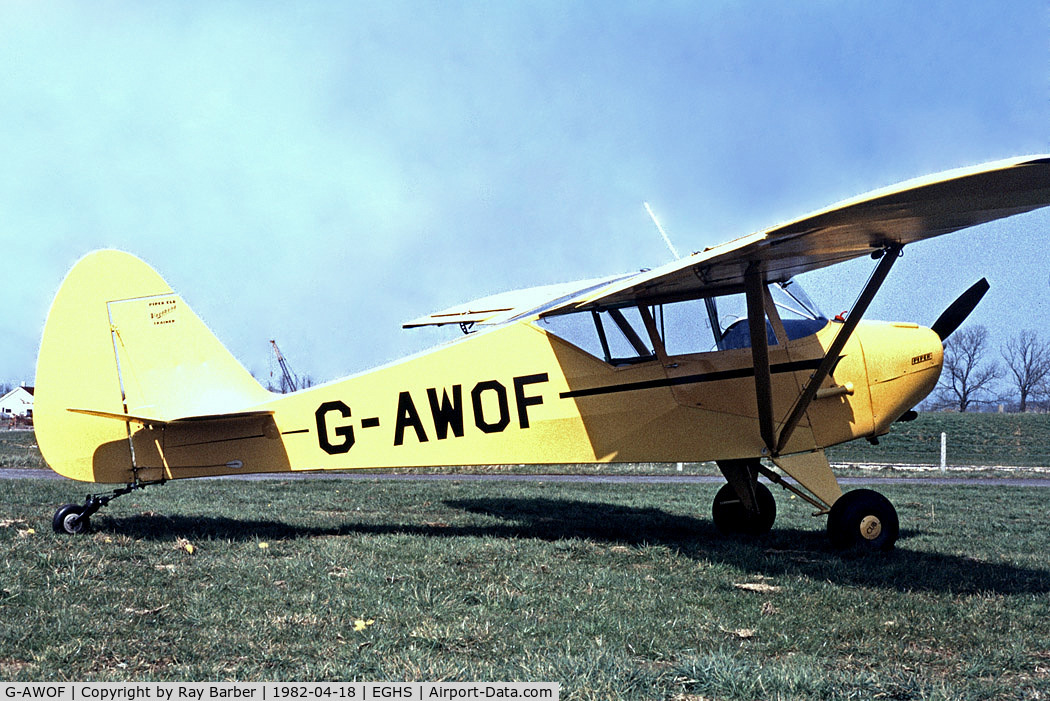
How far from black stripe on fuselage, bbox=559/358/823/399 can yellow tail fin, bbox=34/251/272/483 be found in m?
3.34

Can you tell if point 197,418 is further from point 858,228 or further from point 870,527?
point 870,527

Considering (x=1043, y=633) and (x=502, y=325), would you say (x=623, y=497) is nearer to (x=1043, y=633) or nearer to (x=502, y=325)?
(x=502, y=325)

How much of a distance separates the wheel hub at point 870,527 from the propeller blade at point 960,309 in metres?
2.37

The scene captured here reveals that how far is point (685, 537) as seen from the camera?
7.89m

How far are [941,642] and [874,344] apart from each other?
398 cm

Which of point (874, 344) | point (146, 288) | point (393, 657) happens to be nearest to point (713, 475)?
point (874, 344)

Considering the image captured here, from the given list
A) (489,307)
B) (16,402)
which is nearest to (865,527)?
(489,307)

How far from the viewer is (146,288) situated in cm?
802

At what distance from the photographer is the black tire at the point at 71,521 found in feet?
23.8

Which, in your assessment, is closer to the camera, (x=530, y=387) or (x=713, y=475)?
(x=530, y=387)

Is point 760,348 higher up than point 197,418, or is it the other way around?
point 760,348

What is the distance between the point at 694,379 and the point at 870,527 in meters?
2.04

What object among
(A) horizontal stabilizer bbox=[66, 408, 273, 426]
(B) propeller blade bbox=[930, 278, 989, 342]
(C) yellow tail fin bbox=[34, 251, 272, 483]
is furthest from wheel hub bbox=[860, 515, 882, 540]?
(C) yellow tail fin bbox=[34, 251, 272, 483]

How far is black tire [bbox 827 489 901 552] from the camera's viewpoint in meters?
6.87
